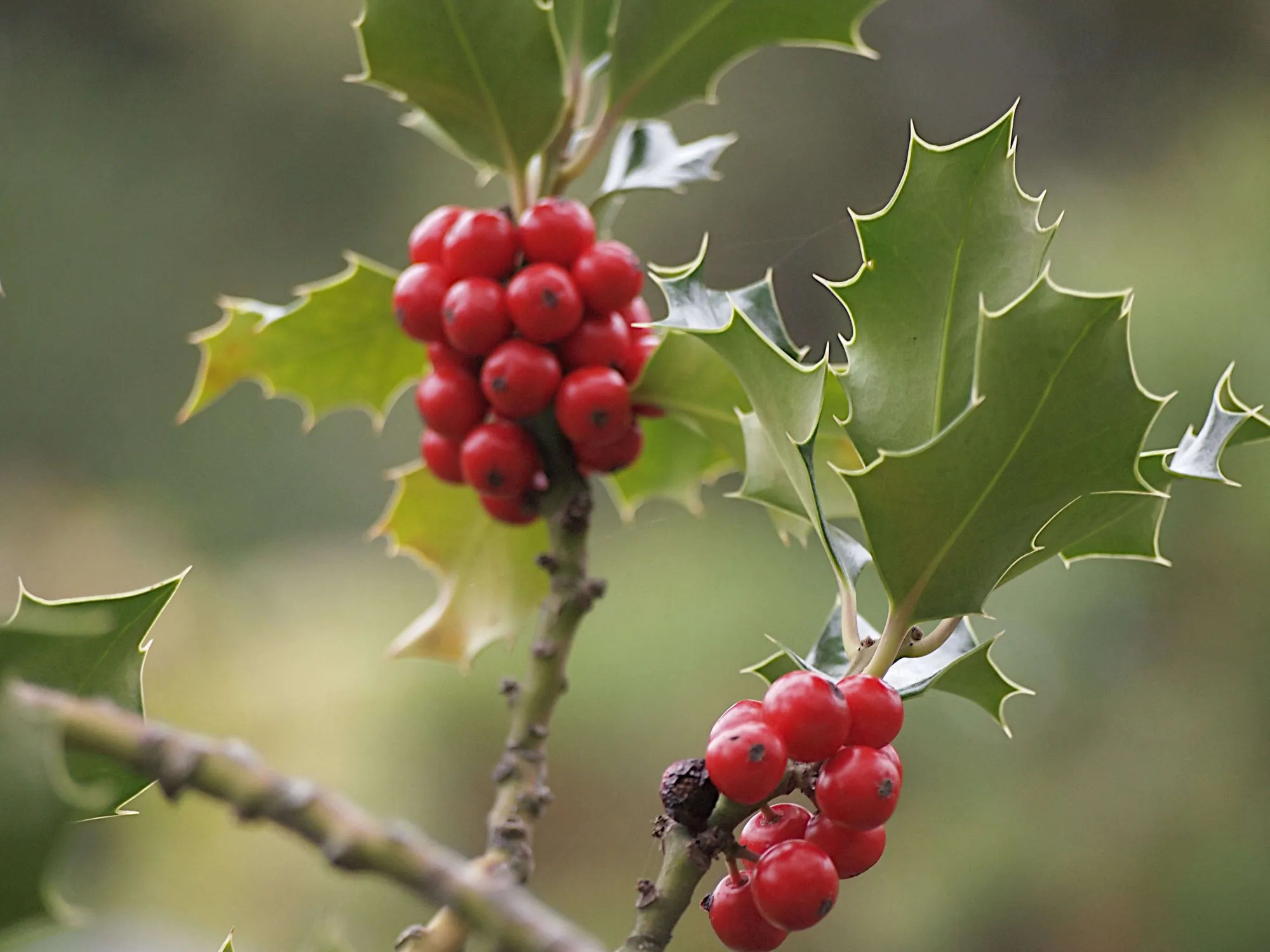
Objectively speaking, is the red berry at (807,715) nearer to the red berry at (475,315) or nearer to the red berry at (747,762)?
the red berry at (747,762)

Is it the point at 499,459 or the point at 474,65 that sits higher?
the point at 474,65

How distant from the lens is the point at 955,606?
385mm

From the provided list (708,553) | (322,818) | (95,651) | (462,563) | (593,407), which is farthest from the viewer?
(708,553)

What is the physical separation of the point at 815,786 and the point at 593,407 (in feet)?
0.70

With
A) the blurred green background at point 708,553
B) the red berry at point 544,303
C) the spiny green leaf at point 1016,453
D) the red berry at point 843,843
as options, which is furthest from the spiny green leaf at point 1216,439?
the blurred green background at point 708,553

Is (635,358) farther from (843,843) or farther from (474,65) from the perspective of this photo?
(843,843)

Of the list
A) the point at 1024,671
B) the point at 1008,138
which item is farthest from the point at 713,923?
the point at 1024,671

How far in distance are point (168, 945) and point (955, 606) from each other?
26cm

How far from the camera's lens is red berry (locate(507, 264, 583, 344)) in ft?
1.74

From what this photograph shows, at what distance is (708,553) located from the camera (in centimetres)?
172

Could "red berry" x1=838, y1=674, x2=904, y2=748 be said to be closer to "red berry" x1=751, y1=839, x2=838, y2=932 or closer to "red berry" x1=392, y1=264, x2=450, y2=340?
"red berry" x1=751, y1=839, x2=838, y2=932

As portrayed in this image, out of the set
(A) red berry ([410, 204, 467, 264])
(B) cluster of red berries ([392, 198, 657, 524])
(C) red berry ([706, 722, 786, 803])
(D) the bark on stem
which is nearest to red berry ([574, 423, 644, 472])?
(B) cluster of red berries ([392, 198, 657, 524])

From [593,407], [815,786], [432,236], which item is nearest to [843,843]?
[815,786]

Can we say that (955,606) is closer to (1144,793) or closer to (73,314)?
(1144,793)
